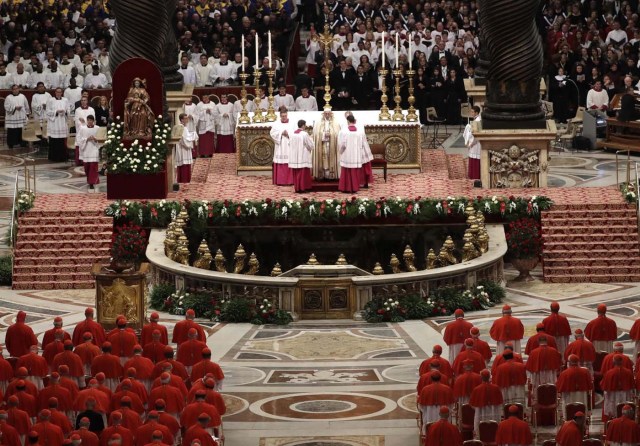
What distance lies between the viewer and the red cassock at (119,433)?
66.9ft

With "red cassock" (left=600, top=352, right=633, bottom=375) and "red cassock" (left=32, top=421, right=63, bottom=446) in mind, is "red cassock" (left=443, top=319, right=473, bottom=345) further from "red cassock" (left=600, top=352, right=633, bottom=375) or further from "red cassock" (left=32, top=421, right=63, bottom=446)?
"red cassock" (left=32, top=421, right=63, bottom=446)

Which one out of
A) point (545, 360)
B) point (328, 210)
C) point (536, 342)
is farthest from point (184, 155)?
point (545, 360)

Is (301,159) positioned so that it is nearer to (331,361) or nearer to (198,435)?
(331,361)

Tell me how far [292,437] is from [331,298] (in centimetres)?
606

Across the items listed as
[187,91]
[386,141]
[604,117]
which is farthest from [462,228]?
[604,117]

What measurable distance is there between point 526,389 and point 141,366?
5085 millimetres

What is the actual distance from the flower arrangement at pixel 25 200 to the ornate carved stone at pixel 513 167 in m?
8.48

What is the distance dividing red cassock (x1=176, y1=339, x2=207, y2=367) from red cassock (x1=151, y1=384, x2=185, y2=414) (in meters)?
2.15

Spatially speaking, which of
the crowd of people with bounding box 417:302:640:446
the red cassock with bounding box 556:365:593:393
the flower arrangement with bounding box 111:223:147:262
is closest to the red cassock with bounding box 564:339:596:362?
the crowd of people with bounding box 417:302:640:446

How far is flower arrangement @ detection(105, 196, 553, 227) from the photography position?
32656mm

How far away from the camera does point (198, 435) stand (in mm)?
20734

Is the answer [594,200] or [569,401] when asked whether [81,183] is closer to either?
[594,200]

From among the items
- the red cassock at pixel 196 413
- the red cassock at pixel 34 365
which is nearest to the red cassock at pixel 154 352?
the red cassock at pixel 34 365

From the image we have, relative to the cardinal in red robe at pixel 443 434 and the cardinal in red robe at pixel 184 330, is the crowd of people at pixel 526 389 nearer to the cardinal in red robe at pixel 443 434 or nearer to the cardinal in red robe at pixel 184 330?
the cardinal in red robe at pixel 443 434
